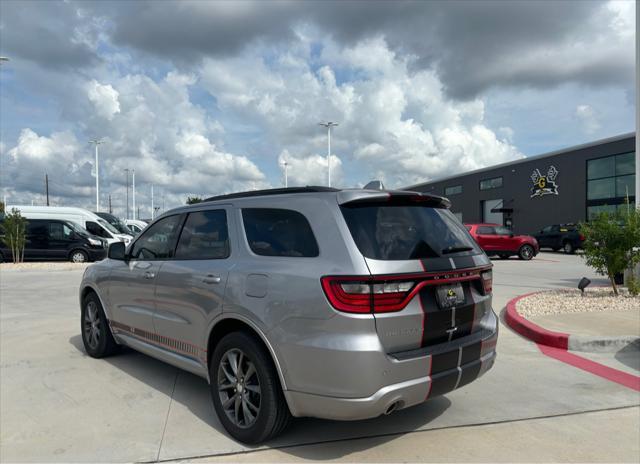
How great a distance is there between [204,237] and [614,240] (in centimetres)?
740

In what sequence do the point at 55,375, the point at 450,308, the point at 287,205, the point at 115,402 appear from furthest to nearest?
1. the point at 55,375
2. the point at 115,402
3. the point at 287,205
4. the point at 450,308

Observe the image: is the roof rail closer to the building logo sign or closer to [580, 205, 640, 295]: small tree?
[580, 205, 640, 295]: small tree

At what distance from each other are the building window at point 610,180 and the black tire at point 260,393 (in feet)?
94.9

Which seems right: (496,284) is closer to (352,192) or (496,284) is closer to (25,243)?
(352,192)

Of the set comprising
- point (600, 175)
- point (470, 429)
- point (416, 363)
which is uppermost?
point (600, 175)

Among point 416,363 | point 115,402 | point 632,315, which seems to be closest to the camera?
point 416,363

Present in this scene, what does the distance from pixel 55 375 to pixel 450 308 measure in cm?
409

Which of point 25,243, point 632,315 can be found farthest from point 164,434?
point 25,243

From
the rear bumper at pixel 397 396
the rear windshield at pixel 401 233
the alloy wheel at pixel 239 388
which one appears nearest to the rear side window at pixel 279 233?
the rear windshield at pixel 401 233

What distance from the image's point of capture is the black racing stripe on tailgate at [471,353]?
3.29 m

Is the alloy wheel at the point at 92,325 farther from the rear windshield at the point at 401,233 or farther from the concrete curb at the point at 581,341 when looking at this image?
the concrete curb at the point at 581,341

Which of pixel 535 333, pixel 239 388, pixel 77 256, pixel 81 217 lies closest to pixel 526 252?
pixel 535 333

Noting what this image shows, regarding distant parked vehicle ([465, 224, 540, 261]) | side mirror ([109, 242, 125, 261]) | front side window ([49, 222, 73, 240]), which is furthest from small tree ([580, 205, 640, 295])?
front side window ([49, 222, 73, 240])

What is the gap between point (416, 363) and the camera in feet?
9.74
